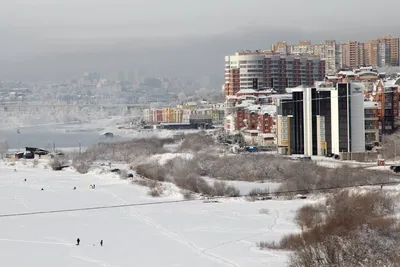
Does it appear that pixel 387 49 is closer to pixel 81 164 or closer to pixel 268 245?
pixel 81 164

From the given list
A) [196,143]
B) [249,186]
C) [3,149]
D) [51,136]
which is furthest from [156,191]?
[51,136]

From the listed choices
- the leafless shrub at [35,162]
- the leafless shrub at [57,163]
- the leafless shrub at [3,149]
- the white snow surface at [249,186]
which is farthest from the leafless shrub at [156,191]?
the leafless shrub at [3,149]

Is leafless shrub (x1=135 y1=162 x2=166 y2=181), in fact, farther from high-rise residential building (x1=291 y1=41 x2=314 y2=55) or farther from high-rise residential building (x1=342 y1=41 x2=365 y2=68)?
high-rise residential building (x1=291 y1=41 x2=314 y2=55)

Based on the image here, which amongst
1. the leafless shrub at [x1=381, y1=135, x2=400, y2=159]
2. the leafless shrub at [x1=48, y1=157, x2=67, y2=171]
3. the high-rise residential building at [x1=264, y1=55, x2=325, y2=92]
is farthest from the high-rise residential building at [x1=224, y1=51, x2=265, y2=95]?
the leafless shrub at [x1=381, y1=135, x2=400, y2=159]

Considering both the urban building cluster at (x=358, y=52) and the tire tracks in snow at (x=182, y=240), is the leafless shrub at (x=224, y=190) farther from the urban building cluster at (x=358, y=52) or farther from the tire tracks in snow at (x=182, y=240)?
the urban building cluster at (x=358, y=52)

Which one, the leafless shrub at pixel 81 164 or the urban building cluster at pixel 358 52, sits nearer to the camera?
the leafless shrub at pixel 81 164

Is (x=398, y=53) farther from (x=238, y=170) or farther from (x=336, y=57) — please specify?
(x=238, y=170)

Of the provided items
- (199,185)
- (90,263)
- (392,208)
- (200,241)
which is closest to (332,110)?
(199,185)
